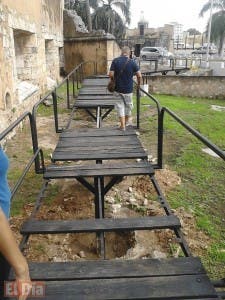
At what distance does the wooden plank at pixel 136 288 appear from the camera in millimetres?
1968

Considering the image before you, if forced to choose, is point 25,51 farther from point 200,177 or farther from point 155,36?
point 155,36

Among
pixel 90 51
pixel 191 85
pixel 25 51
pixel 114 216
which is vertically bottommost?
pixel 114 216

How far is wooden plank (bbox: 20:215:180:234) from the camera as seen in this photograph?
2.65 meters

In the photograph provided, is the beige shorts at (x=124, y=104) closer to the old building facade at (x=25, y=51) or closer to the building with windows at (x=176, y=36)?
the old building facade at (x=25, y=51)

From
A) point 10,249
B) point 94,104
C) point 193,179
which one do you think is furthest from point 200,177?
point 10,249

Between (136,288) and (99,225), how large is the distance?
777 millimetres

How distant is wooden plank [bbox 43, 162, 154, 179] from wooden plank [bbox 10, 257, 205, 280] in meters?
1.35

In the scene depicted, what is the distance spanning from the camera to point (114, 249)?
4.00m

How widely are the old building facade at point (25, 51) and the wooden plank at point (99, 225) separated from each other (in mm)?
3864

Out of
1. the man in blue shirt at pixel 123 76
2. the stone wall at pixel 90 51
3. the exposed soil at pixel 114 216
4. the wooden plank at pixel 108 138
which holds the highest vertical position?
the stone wall at pixel 90 51

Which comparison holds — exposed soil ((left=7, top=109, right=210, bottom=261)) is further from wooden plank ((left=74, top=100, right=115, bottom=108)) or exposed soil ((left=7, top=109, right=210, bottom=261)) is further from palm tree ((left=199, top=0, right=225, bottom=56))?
palm tree ((left=199, top=0, right=225, bottom=56))

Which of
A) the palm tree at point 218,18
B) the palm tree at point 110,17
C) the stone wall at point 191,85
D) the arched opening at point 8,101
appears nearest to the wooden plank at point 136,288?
the arched opening at point 8,101

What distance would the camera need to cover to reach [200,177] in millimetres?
5480

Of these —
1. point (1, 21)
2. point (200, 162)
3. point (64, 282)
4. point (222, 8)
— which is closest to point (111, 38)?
point (1, 21)
